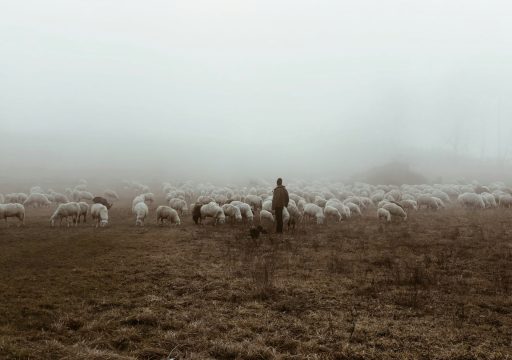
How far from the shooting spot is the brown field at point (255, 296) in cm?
697

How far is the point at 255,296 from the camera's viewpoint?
955cm

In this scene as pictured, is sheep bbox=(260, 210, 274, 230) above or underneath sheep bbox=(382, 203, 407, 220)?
underneath

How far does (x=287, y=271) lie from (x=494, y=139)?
179640 millimetres

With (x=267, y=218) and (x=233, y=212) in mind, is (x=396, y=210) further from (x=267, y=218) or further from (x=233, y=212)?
(x=233, y=212)

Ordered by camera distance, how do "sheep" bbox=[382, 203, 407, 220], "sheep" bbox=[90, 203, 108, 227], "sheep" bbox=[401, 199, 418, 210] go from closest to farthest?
"sheep" bbox=[90, 203, 108, 227], "sheep" bbox=[382, 203, 407, 220], "sheep" bbox=[401, 199, 418, 210]

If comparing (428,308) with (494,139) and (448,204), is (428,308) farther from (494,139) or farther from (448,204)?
(494,139)

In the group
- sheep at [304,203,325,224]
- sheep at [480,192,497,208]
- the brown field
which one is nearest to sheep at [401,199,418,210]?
sheep at [480,192,497,208]

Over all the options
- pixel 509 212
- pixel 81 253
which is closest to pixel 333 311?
pixel 81 253

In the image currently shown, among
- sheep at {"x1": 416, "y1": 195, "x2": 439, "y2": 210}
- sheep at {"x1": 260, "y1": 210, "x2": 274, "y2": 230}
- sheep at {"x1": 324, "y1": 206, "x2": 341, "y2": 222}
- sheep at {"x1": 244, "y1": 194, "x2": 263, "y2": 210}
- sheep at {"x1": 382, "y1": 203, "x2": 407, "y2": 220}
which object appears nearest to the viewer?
sheep at {"x1": 260, "y1": 210, "x2": 274, "y2": 230}

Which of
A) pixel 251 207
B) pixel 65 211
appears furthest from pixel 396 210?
pixel 65 211

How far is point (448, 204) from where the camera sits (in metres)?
29.5

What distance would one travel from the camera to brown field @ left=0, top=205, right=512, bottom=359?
275 inches

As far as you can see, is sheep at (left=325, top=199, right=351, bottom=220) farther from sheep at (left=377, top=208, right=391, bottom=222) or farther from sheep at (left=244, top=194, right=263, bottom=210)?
sheep at (left=244, top=194, right=263, bottom=210)

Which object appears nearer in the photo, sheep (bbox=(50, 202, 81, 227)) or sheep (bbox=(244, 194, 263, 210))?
sheep (bbox=(50, 202, 81, 227))
